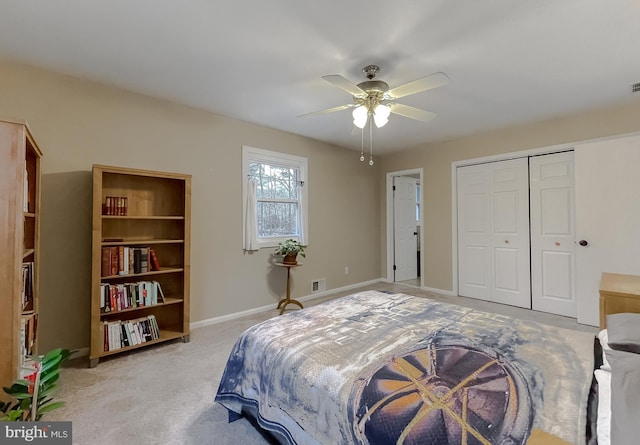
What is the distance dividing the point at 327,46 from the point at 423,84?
0.73 m

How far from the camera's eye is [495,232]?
424 cm

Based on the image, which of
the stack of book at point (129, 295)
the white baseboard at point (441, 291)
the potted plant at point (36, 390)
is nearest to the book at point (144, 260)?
the stack of book at point (129, 295)

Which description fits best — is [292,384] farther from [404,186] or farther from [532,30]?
[404,186]

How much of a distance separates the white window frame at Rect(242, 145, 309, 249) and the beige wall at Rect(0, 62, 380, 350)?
0.25 feet

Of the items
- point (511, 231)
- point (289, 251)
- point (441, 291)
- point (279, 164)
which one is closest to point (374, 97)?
point (279, 164)

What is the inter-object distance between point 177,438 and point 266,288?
2.38 meters

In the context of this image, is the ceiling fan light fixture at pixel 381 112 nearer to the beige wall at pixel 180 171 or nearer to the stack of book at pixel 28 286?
the beige wall at pixel 180 171

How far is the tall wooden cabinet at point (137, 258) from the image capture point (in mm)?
2488

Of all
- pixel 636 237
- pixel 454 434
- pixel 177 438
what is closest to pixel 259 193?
pixel 177 438

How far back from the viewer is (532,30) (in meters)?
1.95

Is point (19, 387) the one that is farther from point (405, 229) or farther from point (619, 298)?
point (405, 229)

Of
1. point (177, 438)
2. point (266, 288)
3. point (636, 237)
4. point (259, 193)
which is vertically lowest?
point (177, 438)

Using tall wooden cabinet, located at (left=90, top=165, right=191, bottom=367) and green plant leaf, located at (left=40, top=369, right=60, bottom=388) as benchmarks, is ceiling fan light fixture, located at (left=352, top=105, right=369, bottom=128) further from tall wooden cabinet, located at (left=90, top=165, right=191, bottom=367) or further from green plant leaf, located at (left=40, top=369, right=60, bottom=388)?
green plant leaf, located at (left=40, top=369, right=60, bottom=388)

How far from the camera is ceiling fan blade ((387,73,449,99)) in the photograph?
1925mm
